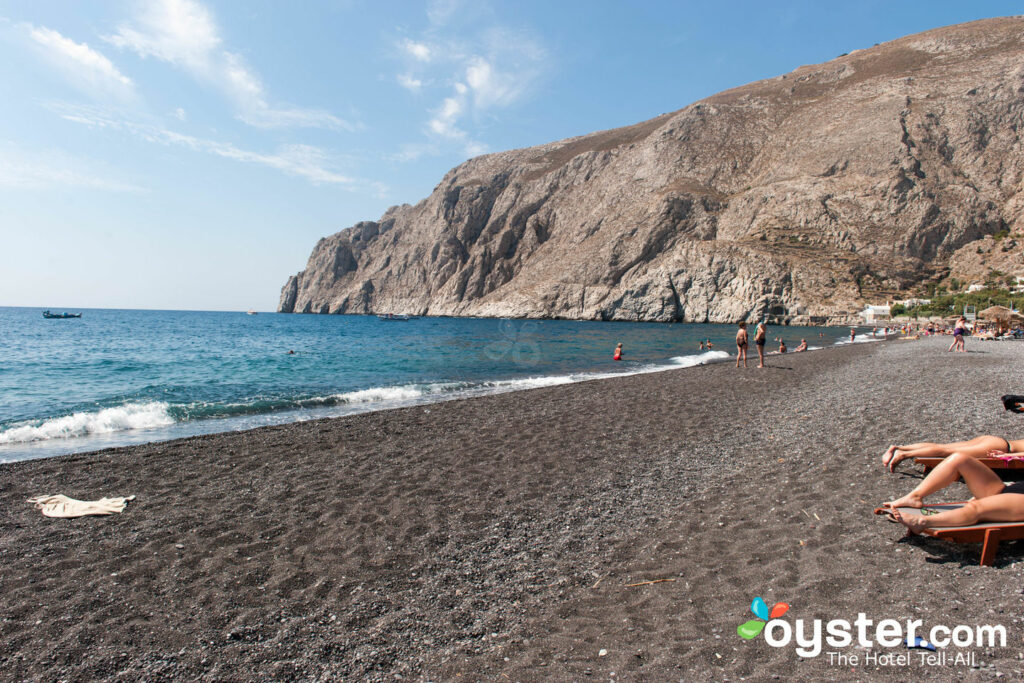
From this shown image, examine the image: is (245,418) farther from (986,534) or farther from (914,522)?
(986,534)

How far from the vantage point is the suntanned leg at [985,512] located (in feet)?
13.6

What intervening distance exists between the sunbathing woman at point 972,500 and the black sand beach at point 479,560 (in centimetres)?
34

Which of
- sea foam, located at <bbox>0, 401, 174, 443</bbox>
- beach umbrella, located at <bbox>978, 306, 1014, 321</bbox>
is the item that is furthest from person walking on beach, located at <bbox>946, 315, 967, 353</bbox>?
sea foam, located at <bbox>0, 401, 174, 443</bbox>

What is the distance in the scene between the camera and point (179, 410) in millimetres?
14766

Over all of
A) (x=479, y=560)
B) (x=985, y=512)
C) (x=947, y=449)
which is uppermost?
(x=947, y=449)

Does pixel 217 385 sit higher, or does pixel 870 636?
pixel 870 636

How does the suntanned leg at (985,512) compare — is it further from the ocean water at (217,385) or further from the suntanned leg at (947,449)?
the ocean water at (217,385)

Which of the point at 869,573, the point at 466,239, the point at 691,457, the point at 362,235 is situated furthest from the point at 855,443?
the point at 362,235

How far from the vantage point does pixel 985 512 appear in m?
4.20

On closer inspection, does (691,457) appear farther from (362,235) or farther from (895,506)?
(362,235)

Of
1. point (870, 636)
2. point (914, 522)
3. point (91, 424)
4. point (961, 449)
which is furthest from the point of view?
point (91, 424)

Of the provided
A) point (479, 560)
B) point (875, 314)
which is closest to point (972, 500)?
point (479, 560)

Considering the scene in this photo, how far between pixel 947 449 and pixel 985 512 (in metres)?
1.62

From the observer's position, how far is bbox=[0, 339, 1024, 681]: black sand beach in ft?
11.7
